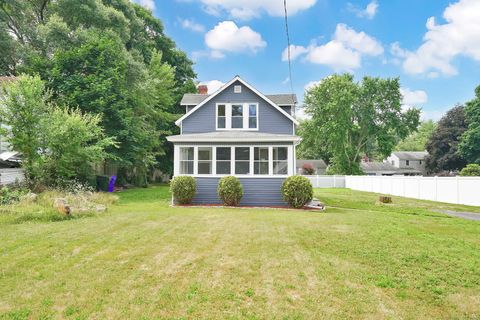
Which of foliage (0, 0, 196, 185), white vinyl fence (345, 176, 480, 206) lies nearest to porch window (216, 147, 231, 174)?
foliage (0, 0, 196, 185)

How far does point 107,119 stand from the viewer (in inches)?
883

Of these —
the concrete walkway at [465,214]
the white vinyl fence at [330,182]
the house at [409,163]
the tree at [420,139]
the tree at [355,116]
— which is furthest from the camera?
the tree at [420,139]

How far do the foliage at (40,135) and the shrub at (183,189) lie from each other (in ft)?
18.0

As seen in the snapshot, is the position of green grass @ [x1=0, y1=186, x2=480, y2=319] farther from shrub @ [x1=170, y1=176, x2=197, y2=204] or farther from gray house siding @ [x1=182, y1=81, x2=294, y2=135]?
gray house siding @ [x1=182, y1=81, x2=294, y2=135]

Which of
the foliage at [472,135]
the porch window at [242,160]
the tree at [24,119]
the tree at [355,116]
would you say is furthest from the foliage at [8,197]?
the foliage at [472,135]

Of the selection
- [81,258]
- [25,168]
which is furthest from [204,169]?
[81,258]

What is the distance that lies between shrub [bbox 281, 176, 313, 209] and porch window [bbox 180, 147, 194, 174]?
5.17 meters

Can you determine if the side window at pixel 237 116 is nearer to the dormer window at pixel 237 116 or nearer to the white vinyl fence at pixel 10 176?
the dormer window at pixel 237 116

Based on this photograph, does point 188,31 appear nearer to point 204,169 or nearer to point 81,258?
point 204,169

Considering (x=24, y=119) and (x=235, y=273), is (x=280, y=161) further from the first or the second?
(x=24, y=119)

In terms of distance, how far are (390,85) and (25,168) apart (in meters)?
45.5

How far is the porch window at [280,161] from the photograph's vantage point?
16.4m

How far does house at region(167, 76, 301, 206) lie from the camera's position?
1616 centimetres

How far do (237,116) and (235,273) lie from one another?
43.5 ft
